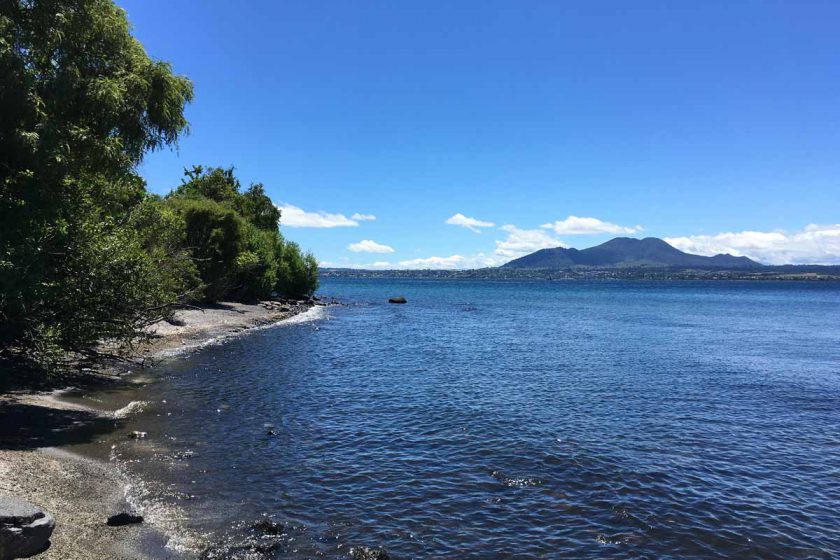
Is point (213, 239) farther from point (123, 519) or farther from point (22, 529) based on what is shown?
point (22, 529)

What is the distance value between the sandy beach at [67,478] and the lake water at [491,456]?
3.04 feet

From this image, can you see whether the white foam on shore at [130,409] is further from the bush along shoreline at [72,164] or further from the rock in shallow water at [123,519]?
the rock in shallow water at [123,519]

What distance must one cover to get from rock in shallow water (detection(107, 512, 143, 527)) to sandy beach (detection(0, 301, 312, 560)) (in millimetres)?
143

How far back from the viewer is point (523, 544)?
12555mm

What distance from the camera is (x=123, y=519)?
11992mm

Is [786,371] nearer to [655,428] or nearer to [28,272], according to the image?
[655,428]

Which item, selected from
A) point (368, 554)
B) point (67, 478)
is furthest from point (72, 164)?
point (368, 554)

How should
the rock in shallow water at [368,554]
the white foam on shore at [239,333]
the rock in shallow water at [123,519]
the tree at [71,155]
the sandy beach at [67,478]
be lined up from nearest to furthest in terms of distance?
the sandy beach at [67,478] → the rock in shallow water at [368,554] → the rock in shallow water at [123,519] → the tree at [71,155] → the white foam on shore at [239,333]

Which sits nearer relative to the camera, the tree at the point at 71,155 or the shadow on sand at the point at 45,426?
the tree at the point at 71,155

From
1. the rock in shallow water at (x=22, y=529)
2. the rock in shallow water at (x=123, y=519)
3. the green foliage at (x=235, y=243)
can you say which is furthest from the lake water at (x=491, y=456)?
the green foliage at (x=235, y=243)

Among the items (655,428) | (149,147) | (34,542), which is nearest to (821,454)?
(655,428)

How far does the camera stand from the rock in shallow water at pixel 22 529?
30.5ft

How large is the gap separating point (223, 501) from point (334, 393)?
14135mm

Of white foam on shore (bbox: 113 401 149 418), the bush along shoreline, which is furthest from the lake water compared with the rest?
the bush along shoreline
